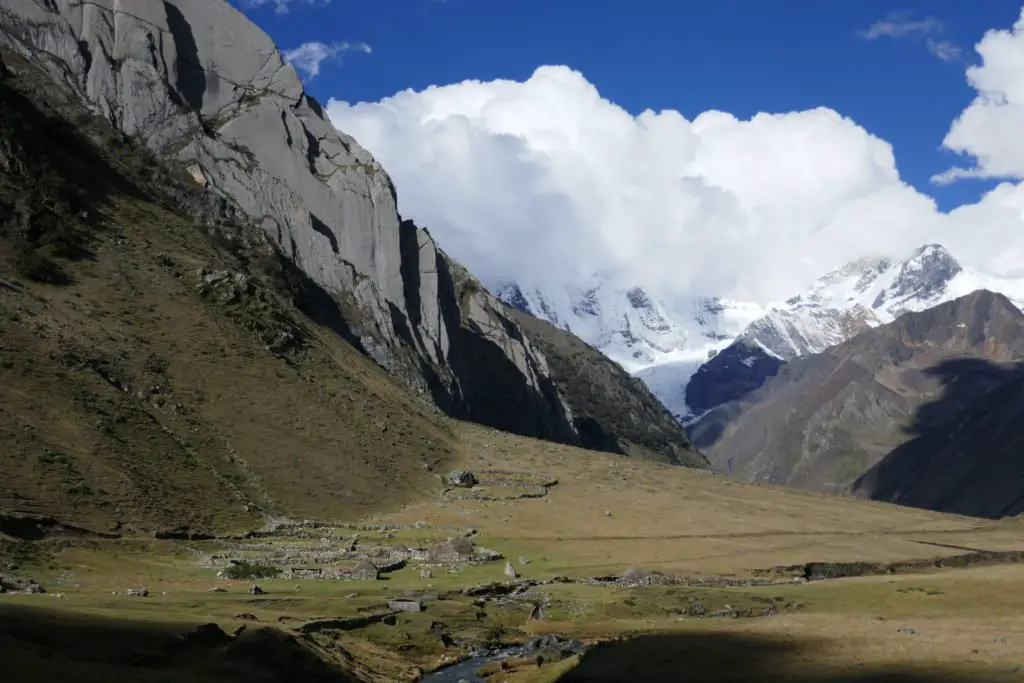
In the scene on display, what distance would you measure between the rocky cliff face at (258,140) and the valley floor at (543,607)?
6363 cm

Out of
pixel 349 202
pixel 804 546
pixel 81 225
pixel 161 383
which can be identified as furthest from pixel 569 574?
pixel 349 202

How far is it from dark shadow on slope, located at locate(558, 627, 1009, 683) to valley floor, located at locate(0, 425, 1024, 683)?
0.61 ft

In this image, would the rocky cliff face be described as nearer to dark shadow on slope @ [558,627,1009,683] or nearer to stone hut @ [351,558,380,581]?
stone hut @ [351,558,380,581]

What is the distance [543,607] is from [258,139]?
126m

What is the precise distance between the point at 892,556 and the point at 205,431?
69.7m

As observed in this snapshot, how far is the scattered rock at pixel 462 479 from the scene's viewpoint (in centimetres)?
11650

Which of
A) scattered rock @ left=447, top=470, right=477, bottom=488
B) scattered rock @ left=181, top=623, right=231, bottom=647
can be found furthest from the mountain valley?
scattered rock @ left=447, top=470, right=477, bottom=488

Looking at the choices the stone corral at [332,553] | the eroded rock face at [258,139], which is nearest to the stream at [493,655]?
the stone corral at [332,553]

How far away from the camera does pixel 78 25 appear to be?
15638 centimetres

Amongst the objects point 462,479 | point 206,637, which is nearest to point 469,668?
point 206,637

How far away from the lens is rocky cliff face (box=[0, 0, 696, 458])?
155m

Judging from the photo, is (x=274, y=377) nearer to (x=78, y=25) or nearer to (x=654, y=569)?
(x=654, y=569)

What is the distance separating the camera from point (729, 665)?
45.5m

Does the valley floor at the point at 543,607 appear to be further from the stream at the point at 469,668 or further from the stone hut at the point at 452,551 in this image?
the stone hut at the point at 452,551
